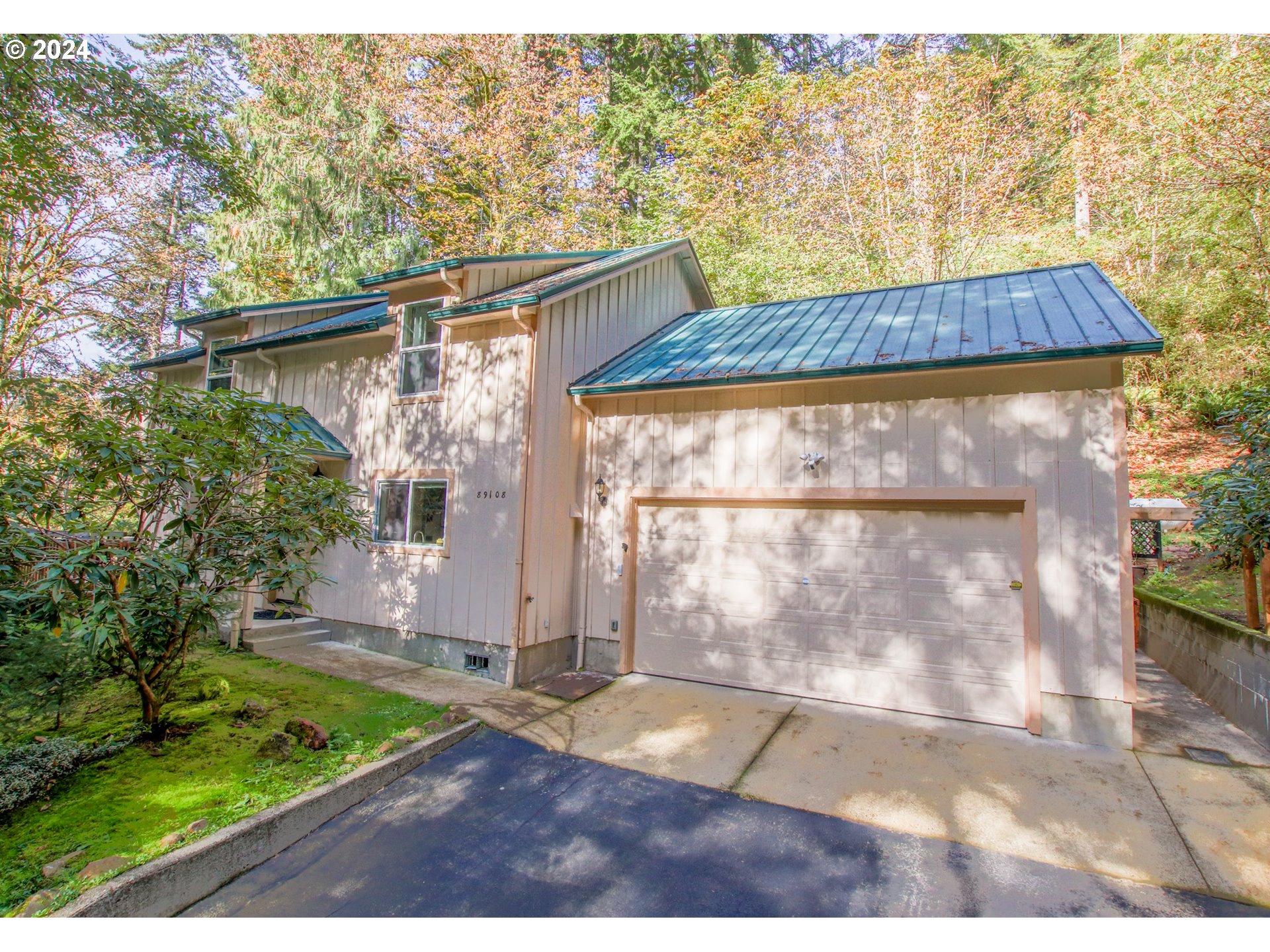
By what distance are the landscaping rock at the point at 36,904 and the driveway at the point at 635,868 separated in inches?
23.1

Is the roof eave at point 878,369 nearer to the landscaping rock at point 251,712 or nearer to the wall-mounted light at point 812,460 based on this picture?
the wall-mounted light at point 812,460

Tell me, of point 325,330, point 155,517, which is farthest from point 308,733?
point 325,330

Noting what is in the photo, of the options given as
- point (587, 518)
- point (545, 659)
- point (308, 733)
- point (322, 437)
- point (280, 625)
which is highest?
point (322, 437)

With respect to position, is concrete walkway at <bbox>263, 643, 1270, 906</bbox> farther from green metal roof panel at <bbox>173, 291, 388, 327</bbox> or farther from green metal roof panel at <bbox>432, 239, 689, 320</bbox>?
green metal roof panel at <bbox>173, 291, 388, 327</bbox>

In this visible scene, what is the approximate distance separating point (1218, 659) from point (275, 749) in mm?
9005

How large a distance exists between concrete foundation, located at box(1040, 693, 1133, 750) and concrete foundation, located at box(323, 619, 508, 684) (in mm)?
5483

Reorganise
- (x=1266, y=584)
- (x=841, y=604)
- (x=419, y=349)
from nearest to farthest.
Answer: (x=1266, y=584), (x=841, y=604), (x=419, y=349)

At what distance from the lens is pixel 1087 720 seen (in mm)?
5117

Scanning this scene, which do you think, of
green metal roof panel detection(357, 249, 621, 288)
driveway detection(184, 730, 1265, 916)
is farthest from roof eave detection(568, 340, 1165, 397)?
driveway detection(184, 730, 1265, 916)

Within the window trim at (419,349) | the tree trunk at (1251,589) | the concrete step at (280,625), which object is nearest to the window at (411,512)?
the window trim at (419,349)

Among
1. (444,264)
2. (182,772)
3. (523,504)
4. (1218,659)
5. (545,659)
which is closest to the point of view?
(182,772)

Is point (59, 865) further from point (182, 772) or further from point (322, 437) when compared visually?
point (322, 437)

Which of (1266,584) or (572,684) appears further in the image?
(572,684)

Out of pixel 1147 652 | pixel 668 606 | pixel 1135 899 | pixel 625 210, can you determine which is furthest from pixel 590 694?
pixel 625 210
